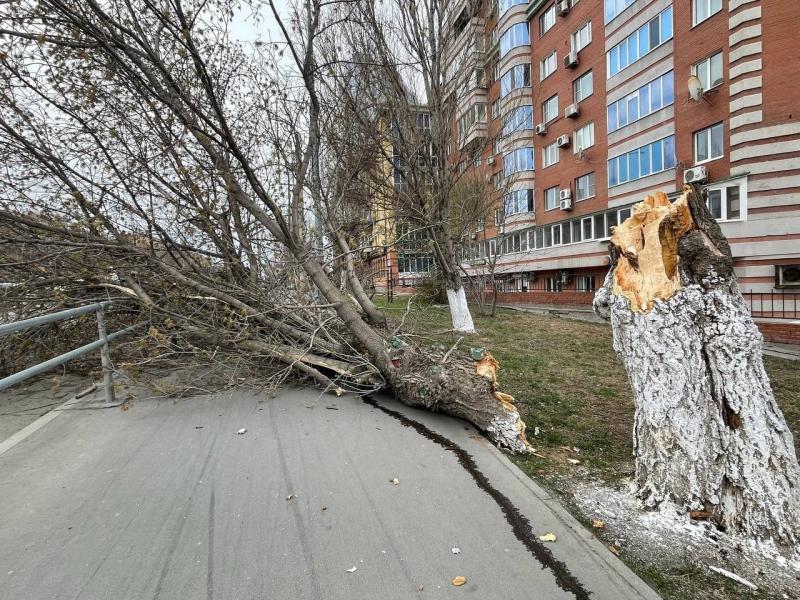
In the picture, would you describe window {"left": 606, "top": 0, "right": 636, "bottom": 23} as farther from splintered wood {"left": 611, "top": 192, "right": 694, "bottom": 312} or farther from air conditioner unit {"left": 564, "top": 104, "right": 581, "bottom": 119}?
splintered wood {"left": 611, "top": 192, "right": 694, "bottom": 312}

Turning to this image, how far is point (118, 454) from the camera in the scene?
11.1 ft

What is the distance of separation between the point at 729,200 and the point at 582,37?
11764mm

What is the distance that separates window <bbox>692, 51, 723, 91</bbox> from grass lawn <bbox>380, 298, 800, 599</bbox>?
11.9 m

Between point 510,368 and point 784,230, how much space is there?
1303 centimetres

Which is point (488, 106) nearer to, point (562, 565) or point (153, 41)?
point (153, 41)

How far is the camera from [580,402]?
4.76m

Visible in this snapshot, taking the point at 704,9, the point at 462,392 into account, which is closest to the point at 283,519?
the point at 462,392

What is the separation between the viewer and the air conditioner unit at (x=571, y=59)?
2166 cm

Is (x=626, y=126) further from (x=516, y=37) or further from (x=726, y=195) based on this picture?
(x=516, y=37)

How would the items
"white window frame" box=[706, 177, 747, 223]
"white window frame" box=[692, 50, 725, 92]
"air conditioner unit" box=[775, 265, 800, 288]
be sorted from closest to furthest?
"air conditioner unit" box=[775, 265, 800, 288], "white window frame" box=[706, 177, 747, 223], "white window frame" box=[692, 50, 725, 92]

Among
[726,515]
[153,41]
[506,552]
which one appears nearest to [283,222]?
[153,41]

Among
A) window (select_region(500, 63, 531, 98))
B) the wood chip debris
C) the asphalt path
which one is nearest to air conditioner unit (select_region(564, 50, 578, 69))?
window (select_region(500, 63, 531, 98))

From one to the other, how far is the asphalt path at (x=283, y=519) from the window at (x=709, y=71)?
57.9 ft

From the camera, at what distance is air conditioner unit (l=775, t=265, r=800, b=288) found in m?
13.6
